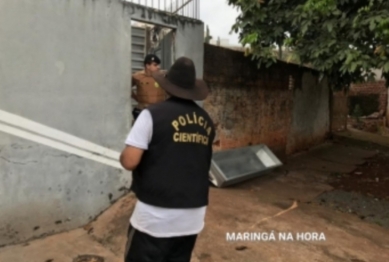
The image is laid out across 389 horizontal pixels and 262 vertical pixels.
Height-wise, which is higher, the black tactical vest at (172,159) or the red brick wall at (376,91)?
the red brick wall at (376,91)

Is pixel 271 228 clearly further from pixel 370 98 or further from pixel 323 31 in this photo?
pixel 370 98

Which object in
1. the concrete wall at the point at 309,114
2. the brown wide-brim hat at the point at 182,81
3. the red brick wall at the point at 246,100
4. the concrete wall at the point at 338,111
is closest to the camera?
the brown wide-brim hat at the point at 182,81

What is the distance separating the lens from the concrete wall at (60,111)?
315 centimetres

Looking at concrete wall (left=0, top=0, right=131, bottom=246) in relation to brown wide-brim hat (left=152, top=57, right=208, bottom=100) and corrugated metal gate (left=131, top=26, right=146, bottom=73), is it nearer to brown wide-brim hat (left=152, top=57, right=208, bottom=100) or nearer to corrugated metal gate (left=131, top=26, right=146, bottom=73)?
corrugated metal gate (left=131, top=26, right=146, bottom=73)

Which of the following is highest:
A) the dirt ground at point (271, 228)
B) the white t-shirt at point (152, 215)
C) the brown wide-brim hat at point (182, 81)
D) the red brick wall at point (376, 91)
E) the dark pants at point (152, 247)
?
the red brick wall at point (376, 91)

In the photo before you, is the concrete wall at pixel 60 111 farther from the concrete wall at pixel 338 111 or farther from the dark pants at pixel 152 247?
the concrete wall at pixel 338 111

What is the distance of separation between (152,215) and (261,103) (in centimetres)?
511

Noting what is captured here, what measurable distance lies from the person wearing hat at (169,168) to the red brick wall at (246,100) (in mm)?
3429

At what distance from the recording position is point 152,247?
178 cm

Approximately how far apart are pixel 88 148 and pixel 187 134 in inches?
88.6

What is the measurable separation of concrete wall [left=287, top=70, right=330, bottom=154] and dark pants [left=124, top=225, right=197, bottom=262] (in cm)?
614

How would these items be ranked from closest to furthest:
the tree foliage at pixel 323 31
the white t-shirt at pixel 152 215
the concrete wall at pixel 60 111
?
the white t-shirt at pixel 152 215, the concrete wall at pixel 60 111, the tree foliage at pixel 323 31

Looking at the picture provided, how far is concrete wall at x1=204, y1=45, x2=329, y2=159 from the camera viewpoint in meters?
5.51

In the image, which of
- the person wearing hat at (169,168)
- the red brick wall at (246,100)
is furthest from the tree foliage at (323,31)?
the person wearing hat at (169,168)
